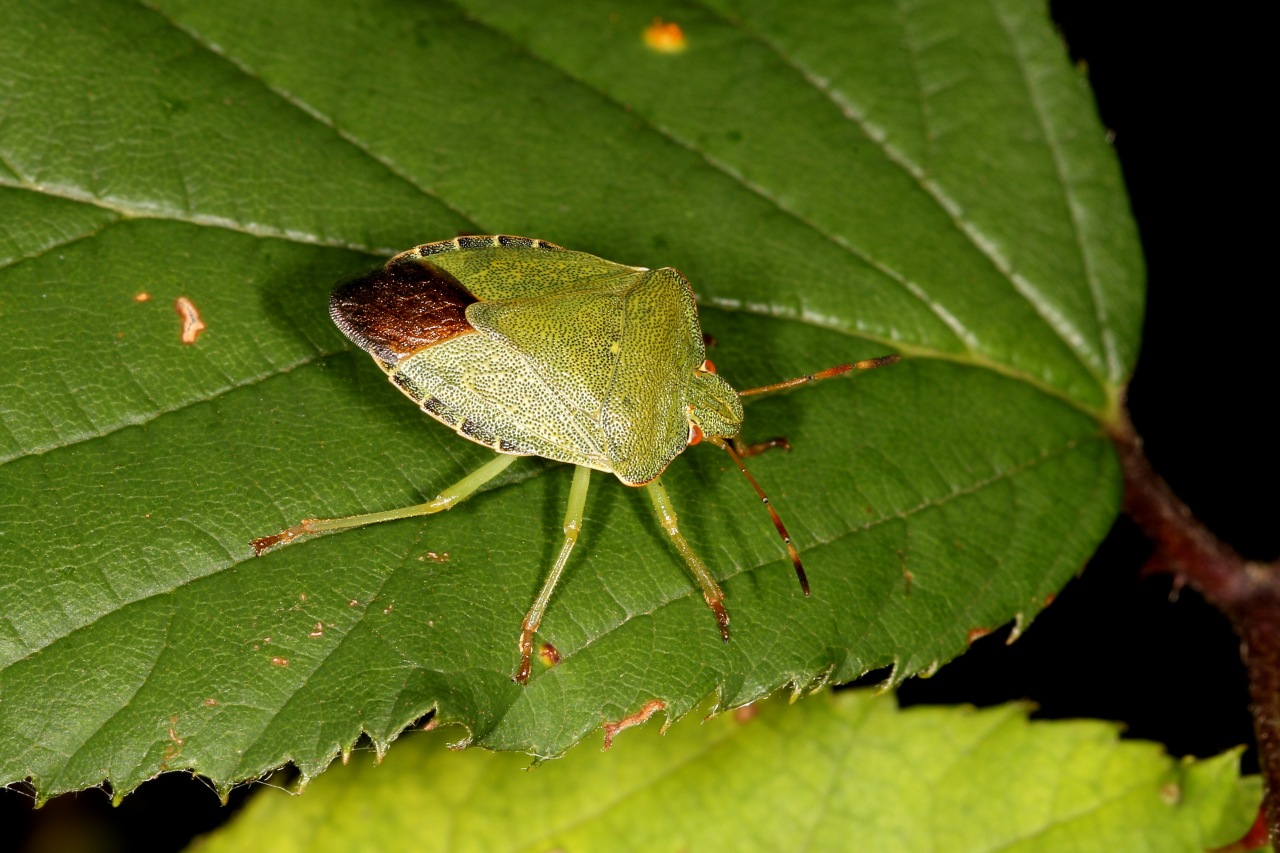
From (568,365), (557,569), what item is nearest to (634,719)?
(557,569)

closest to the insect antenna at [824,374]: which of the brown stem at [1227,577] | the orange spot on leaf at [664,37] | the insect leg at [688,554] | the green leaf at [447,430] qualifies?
the green leaf at [447,430]

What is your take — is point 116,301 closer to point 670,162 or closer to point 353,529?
point 353,529

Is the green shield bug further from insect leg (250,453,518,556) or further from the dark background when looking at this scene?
the dark background

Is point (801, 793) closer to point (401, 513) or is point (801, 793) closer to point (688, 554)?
point (688, 554)

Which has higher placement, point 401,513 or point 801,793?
point 401,513

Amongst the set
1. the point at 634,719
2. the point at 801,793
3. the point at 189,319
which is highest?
the point at 189,319

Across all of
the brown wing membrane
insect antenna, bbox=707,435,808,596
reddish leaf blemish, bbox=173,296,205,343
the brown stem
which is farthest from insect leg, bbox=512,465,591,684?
the brown stem
